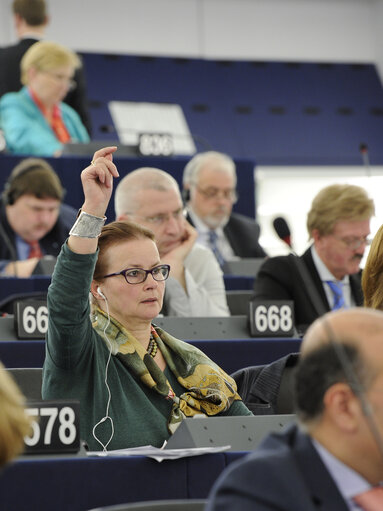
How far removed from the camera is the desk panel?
10.8ft

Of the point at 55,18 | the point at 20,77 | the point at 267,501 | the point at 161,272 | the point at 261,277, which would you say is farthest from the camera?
the point at 55,18

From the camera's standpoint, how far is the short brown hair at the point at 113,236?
2.77 meters

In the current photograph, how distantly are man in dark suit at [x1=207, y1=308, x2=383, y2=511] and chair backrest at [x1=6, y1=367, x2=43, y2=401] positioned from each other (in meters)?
1.39

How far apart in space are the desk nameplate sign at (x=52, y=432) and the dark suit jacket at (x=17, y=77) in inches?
185

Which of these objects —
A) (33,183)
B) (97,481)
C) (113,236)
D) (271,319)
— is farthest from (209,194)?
(97,481)

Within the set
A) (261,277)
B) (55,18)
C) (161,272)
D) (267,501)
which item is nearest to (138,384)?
(161,272)

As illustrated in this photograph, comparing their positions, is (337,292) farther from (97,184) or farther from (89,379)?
(97,184)

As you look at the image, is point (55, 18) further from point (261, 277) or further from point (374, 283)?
point (374, 283)

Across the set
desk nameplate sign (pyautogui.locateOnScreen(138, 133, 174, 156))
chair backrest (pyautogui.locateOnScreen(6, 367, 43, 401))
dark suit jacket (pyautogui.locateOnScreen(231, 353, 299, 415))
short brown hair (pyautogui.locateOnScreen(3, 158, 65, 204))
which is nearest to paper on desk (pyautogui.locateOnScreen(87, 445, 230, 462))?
chair backrest (pyautogui.locateOnScreen(6, 367, 43, 401))

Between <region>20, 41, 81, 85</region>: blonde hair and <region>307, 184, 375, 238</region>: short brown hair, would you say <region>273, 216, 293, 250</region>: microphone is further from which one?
<region>20, 41, 81, 85</region>: blonde hair

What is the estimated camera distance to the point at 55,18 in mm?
11453

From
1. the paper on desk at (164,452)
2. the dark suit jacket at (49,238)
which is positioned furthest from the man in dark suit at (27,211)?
the paper on desk at (164,452)

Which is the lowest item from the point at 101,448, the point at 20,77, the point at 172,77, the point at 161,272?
the point at 101,448

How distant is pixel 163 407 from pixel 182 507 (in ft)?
3.29
